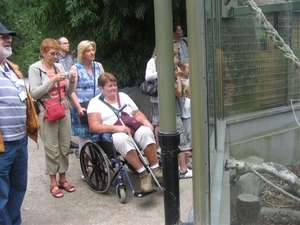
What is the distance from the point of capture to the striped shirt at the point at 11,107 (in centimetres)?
296

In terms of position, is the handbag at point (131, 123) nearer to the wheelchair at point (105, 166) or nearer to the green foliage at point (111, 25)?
the wheelchair at point (105, 166)

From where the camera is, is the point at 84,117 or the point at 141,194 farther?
the point at 84,117

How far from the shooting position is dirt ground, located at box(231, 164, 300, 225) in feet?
7.90

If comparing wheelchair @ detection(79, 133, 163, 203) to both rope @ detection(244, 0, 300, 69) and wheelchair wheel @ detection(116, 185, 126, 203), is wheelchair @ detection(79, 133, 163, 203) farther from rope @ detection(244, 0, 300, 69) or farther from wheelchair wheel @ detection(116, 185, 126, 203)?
rope @ detection(244, 0, 300, 69)

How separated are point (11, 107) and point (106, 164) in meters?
1.28

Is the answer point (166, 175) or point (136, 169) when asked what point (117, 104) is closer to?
point (136, 169)

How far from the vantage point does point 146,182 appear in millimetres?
3896

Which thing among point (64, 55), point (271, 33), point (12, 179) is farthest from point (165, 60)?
point (64, 55)

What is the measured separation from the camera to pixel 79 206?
3.98m

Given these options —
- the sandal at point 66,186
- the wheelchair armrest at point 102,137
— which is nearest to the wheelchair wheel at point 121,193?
the wheelchair armrest at point 102,137

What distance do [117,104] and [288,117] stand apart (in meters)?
2.05

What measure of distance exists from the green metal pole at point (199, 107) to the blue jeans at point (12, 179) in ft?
4.81

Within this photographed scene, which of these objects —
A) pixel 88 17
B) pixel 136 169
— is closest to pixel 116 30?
pixel 88 17

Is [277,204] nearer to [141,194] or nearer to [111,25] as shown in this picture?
[141,194]
